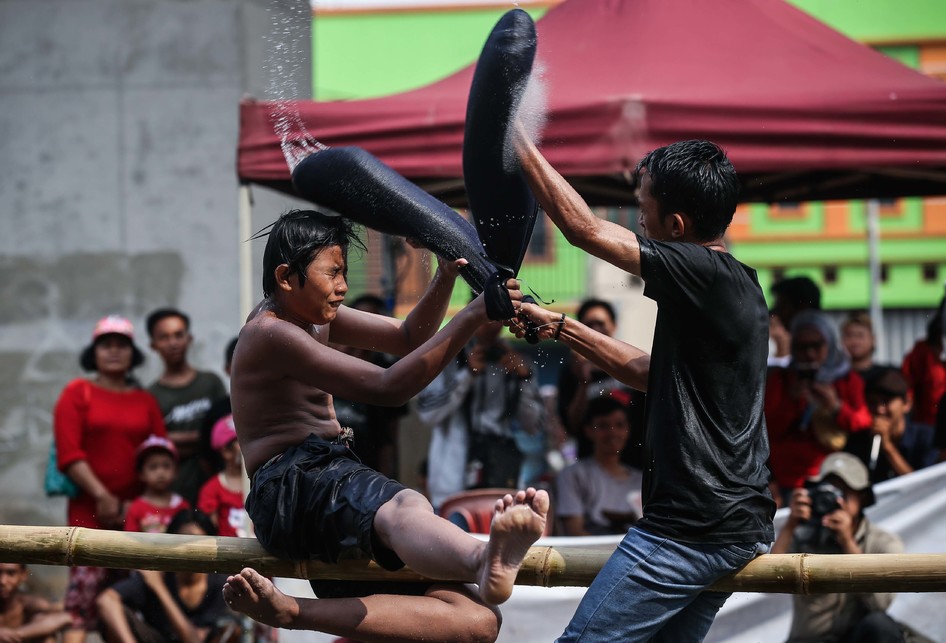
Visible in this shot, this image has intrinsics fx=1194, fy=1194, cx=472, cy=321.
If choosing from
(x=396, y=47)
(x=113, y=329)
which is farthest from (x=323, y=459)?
(x=396, y=47)

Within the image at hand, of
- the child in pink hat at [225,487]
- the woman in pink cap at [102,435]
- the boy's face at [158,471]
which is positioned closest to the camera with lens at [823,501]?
the child in pink hat at [225,487]

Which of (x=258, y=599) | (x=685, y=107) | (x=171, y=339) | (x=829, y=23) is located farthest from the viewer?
(x=829, y=23)

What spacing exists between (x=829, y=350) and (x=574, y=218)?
3534 mm

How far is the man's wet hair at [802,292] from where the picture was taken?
6.70 metres

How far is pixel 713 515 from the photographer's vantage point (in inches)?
115

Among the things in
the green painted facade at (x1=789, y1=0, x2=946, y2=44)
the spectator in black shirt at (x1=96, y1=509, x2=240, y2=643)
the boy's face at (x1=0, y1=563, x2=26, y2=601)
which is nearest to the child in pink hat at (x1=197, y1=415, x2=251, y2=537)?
the spectator in black shirt at (x1=96, y1=509, x2=240, y2=643)

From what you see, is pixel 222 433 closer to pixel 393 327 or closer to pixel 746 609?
pixel 393 327

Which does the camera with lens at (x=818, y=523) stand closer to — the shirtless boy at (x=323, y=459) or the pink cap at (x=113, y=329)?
the shirtless boy at (x=323, y=459)

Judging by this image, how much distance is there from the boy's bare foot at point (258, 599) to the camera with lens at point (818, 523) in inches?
93.1

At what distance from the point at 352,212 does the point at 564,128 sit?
6.86ft

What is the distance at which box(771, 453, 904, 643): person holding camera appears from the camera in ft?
15.4

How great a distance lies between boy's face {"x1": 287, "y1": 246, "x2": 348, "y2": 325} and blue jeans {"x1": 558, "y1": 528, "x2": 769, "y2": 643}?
106 cm

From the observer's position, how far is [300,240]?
132 inches

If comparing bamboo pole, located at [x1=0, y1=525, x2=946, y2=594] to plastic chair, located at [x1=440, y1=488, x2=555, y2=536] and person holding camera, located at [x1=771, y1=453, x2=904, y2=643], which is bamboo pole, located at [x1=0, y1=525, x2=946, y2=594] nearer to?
person holding camera, located at [x1=771, y1=453, x2=904, y2=643]
